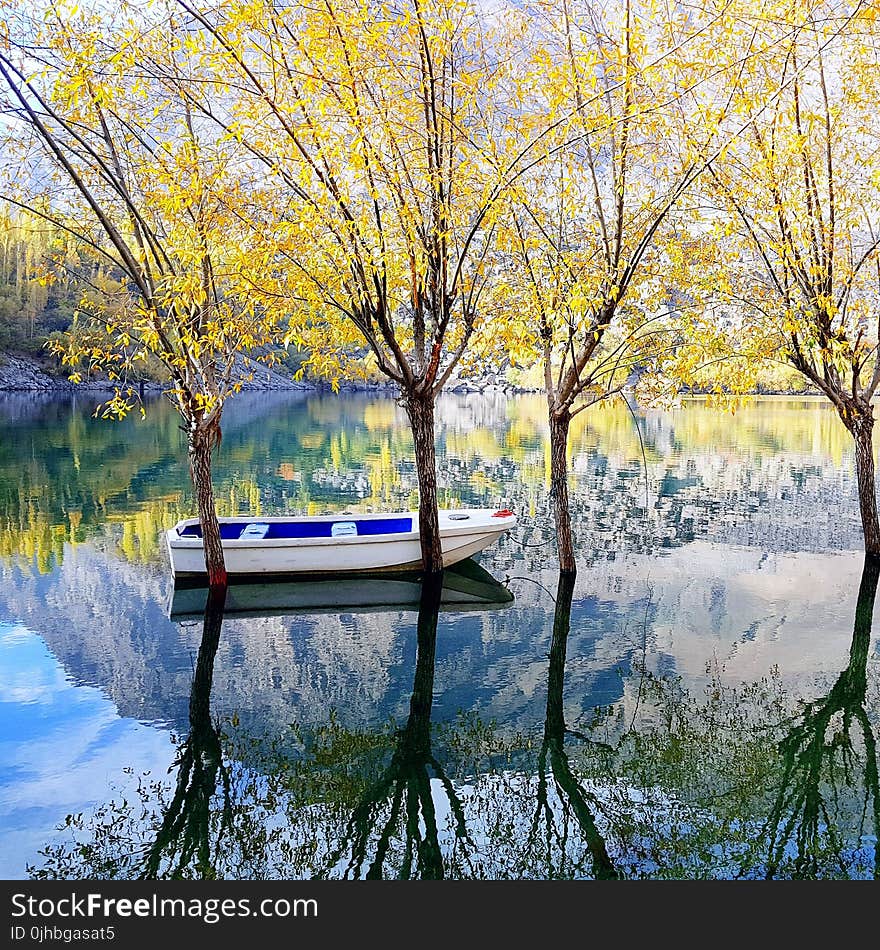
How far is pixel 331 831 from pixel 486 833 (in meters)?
1.10

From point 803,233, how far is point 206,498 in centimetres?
952

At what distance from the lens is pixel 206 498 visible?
40.4 feet

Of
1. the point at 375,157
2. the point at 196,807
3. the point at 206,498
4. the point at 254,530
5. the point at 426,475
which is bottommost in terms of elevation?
the point at 196,807

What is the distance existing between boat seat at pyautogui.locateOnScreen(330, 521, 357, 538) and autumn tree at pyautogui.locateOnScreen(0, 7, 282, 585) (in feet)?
7.61

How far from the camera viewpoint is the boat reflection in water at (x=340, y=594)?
12.0 meters

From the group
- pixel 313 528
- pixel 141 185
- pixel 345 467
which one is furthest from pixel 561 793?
pixel 345 467

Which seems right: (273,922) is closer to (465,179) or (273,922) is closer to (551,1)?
(465,179)

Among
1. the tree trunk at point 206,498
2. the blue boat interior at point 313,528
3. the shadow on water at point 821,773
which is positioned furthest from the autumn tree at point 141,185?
the shadow on water at point 821,773

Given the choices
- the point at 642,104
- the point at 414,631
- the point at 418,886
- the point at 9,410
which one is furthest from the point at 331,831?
the point at 9,410

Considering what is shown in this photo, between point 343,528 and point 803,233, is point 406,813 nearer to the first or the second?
point 343,528

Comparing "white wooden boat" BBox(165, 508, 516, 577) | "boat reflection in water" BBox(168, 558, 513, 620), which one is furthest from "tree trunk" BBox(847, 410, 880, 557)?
"boat reflection in water" BBox(168, 558, 513, 620)

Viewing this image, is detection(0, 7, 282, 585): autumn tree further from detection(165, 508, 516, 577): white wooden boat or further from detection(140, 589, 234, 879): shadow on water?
detection(140, 589, 234, 879): shadow on water

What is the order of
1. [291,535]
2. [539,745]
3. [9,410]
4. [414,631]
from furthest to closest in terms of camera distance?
[9,410] < [291,535] < [414,631] < [539,745]

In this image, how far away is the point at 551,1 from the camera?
1156cm
